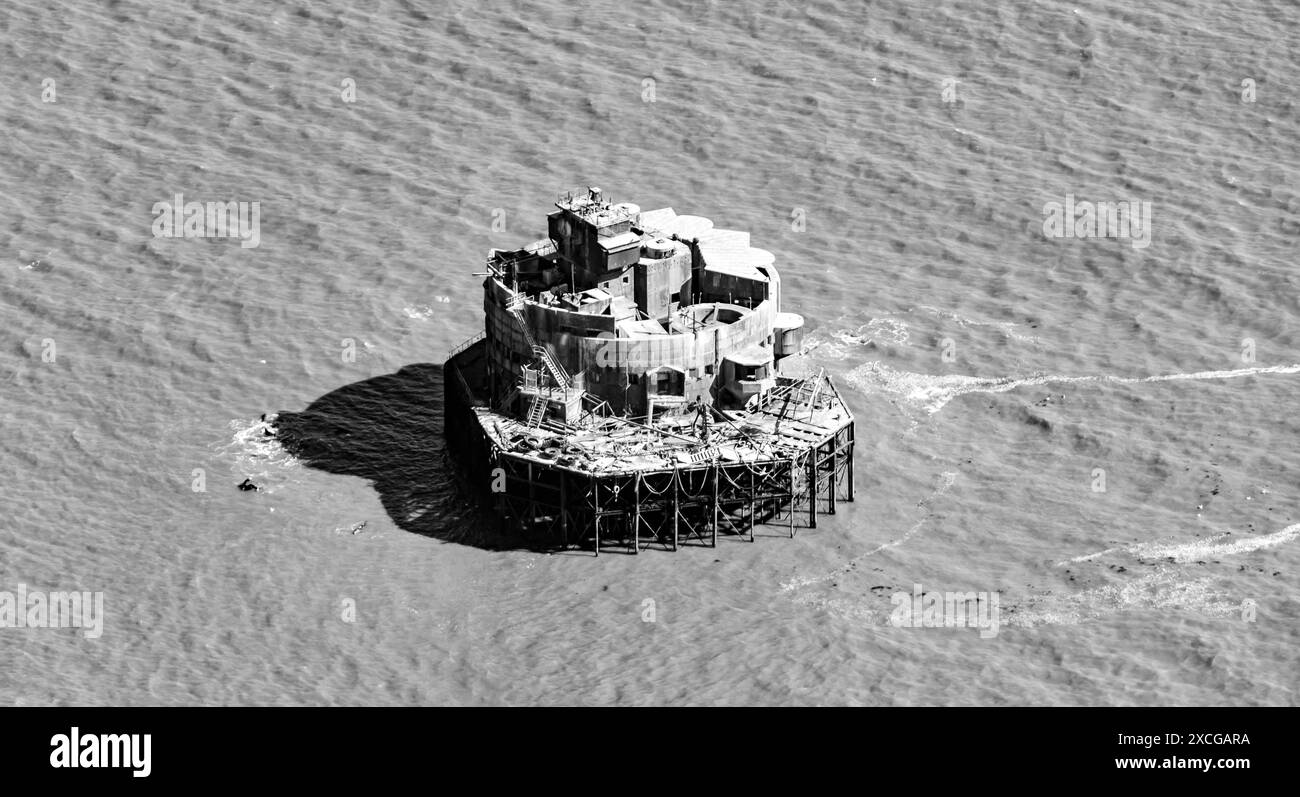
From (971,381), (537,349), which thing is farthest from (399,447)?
(971,381)

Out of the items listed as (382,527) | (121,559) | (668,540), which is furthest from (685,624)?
(121,559)

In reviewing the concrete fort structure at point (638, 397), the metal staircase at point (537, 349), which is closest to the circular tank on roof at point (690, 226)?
the concrete fort structure at point (638, 397)

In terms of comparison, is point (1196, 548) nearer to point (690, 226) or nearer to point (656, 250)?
point (656, 250)

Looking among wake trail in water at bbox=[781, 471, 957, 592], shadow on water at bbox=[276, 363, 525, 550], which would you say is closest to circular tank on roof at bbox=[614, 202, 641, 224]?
shadow on water at bbox=[276, 363, 525, 550]

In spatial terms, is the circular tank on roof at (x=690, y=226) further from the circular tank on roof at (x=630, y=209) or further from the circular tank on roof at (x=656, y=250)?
the circular tank on roof at (x=630, y=209)

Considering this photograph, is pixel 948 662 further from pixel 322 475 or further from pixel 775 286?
pixel 322 475
